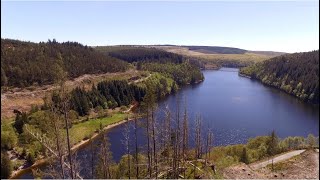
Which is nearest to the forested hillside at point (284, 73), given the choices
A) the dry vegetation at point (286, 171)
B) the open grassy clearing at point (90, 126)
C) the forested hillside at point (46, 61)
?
the open grassy clearing at point (90, 126)

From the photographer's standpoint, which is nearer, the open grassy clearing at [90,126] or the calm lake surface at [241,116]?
the calm lake surface at [241,116]

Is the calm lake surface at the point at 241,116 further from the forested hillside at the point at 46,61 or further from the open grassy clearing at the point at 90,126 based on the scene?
the forested hillside at the point at 46,61

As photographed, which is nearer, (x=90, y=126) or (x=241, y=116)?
(x=90, y=126)

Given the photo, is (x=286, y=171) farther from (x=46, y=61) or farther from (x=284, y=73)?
(x=284, y=73)

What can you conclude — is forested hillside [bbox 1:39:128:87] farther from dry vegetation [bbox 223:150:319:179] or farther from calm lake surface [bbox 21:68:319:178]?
dry vegetation [bbox 223:150:319:179]

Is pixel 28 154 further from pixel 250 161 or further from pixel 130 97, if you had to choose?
pixel 130 97

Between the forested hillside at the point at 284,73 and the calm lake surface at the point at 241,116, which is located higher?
the forested hillside at the point at 284,73

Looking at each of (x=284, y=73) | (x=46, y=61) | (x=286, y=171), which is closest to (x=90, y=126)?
(x=46, y=61)

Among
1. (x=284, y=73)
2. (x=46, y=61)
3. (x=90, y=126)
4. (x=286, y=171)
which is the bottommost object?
(x=90, y=126)

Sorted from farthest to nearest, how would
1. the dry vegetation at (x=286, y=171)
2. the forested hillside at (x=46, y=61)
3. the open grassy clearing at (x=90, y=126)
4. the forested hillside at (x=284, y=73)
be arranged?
the forested hillside at (x=284, y=73) < the forested hillside at (x=46, y=61) < the open grassy clearing at (x=90, y=126) < the dry vegetation at (x=286, y=171)
